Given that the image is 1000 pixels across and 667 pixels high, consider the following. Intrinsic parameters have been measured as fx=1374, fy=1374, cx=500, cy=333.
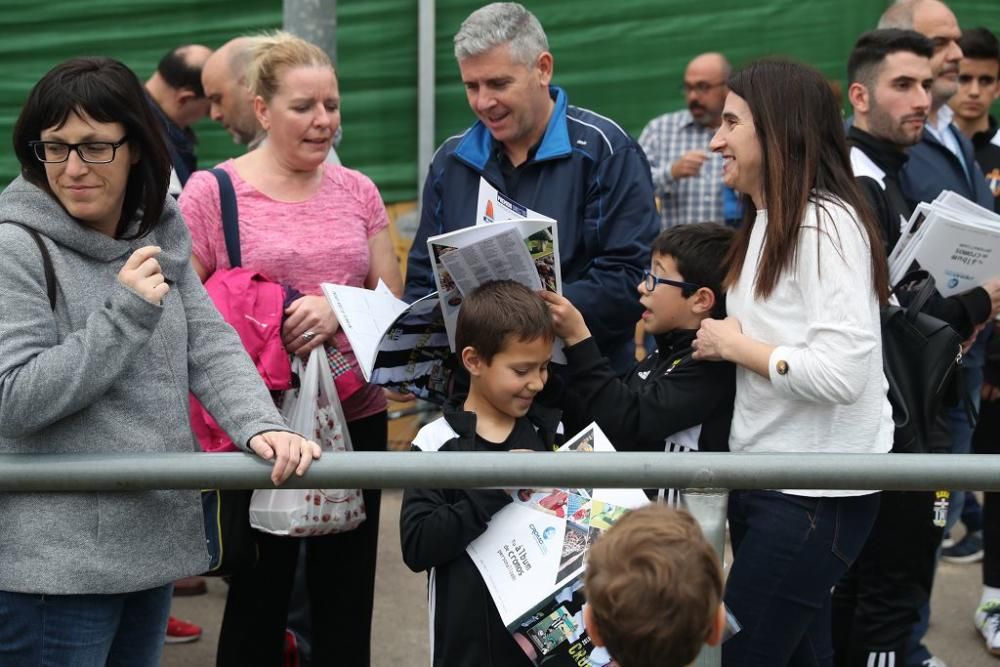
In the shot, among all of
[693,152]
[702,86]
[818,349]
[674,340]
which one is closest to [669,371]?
[674,340]

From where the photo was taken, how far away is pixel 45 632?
2.70 metres

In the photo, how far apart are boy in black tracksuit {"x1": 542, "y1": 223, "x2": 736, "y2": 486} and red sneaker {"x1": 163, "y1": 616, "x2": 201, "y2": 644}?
2122 millimetres

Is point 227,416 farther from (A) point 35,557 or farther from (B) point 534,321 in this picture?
(B) point 534,321

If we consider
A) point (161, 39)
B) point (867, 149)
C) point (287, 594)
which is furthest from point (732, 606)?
point (161, 39)

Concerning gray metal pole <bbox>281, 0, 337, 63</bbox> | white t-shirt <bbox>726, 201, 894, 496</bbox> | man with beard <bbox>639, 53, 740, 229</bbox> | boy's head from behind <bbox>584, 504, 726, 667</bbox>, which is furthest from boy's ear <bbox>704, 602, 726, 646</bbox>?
man with beard <bbox>639, 53, 740, 229</bbox>

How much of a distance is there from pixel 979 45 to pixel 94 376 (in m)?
4.56

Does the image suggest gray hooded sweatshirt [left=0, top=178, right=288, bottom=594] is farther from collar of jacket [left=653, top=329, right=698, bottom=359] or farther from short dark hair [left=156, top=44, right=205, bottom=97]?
short dark hair [left=156, top=44, right=205, bottom=97]

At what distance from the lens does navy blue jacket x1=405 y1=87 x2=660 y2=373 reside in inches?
146

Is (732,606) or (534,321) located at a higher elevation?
(534,321)

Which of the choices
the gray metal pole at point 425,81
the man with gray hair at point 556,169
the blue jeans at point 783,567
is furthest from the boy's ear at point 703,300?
the gray metal pole at point 425,81

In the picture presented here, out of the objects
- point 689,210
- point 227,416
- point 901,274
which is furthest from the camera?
point 689,210

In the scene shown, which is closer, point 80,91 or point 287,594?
point 80,91

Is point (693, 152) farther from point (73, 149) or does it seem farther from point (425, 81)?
point (73, 149)

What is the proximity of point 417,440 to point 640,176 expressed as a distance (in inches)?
41.9
